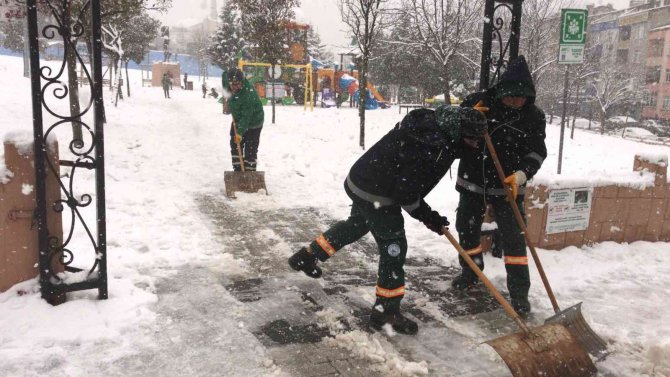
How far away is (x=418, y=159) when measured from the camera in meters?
3.20

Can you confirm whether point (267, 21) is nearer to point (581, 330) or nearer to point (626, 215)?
point (626, 215)

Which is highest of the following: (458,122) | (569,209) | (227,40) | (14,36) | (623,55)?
(623,55)

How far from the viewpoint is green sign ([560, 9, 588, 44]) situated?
7.36m

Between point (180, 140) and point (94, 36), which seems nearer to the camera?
point (94, 36)

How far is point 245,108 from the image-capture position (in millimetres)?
7379

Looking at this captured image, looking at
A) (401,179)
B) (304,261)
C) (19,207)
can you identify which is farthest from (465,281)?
(19,207)

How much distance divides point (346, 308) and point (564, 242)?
2653 millimetres

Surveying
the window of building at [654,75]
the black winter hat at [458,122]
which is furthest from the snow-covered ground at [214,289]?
the window of building at [654,75]

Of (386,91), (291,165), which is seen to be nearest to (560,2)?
(291,165)

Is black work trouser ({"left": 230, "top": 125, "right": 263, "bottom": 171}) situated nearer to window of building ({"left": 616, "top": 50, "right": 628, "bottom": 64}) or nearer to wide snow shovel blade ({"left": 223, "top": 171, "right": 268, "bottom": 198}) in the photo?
wide snow shovel blade ({"left": 223, "top": 171, "right": 268, "bottom": 198})

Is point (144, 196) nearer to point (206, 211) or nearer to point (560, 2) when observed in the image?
point (206, 211)

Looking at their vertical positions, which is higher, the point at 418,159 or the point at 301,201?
the point at 418,159

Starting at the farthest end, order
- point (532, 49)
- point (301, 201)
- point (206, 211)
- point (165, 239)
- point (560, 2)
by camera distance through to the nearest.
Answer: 1. point (560, 2)
2. point (532, 49)
3. point (301, 201)
4. point (206, 211)
5. point (165, 239)

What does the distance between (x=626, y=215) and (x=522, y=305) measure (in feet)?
7.63
